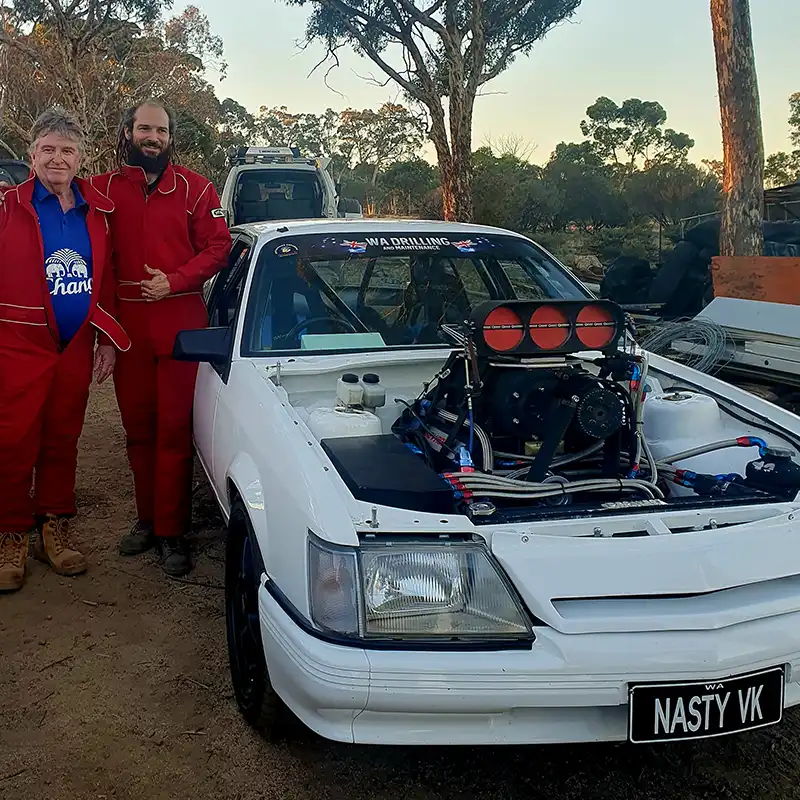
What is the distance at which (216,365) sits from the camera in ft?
10.5

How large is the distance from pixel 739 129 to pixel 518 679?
27.0ft

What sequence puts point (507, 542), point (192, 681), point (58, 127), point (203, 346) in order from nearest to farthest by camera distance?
1. point (507, 542)
2. point (192, 681)
3. point (203, 346)
4. point (58, 127)

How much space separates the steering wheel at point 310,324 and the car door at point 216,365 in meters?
0.23

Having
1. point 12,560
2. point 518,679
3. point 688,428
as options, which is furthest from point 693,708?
point 12,560

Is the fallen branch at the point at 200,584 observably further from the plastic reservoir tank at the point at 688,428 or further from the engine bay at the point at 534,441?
the plastic reservoir tank at the point at 688,428

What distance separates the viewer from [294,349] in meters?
3.13

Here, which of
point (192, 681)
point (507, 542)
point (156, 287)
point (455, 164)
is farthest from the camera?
point (455, 164)

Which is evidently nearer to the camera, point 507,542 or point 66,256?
point 507,542

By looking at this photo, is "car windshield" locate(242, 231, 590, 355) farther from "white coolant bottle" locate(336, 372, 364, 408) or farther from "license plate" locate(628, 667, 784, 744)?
"license plate" locate(628, 667, 784, 744)

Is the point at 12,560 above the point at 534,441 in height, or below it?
below

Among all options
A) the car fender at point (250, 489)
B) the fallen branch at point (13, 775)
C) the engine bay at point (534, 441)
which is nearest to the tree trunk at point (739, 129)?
the engine bay at point (534, 441)

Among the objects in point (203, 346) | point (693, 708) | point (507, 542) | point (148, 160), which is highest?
point (148, 160)

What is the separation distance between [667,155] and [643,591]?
30278 millimetres

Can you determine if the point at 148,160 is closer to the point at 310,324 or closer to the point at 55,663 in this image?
the point at 310,324
